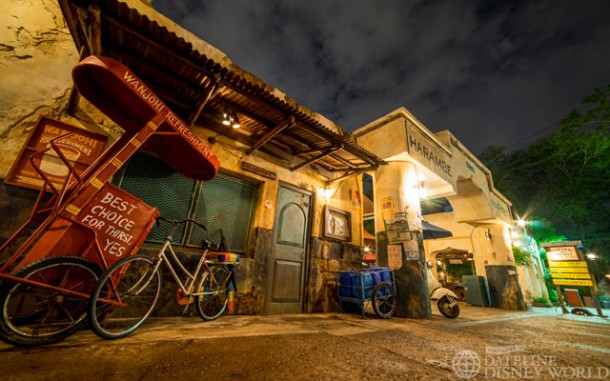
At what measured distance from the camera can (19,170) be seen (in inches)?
121

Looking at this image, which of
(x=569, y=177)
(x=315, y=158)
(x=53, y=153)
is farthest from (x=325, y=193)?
(x=569, y=177)

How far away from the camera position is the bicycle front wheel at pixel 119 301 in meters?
2.24

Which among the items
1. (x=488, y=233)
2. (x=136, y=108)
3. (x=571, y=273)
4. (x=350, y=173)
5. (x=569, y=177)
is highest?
(x=569, y=177)

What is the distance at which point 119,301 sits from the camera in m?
2.42

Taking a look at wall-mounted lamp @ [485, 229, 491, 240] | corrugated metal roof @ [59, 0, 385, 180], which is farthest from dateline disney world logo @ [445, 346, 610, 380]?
wall-mounted lamp @ [485, 229, 491, 240]

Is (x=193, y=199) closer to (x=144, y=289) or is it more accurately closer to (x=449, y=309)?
(x=144, y=289)

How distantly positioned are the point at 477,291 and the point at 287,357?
11902 mm

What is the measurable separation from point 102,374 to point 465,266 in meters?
20.8

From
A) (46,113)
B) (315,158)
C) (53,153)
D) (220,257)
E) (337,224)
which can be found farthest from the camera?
(337,224)

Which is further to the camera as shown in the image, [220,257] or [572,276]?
[572,276]

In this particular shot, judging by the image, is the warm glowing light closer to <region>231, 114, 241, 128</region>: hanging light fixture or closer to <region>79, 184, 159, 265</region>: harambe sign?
<region>231, 114, 241, 128</region>: hanging light fixture

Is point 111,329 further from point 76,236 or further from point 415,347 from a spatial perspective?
point 415,347

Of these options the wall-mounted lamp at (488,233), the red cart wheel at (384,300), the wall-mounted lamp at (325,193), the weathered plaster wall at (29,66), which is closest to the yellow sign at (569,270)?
the wall-mounted lamp at (488,233)

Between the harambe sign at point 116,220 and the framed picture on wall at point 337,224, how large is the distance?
4.36 metres
